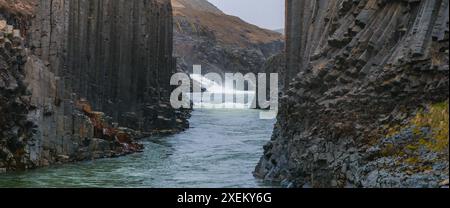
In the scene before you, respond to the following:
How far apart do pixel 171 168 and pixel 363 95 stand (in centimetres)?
1614

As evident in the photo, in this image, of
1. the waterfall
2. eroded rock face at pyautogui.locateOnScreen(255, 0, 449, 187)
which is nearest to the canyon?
eroded rock face at pyautogui.locateOnScreen(255, 0, 449, 187)

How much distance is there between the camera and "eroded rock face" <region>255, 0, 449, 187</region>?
59.2 feet

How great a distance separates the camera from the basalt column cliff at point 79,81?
32906 mm

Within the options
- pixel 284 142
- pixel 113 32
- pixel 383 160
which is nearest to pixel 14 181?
pixel 284 142

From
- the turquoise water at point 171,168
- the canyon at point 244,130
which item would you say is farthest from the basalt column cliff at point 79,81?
the turquoise water at point 171,168

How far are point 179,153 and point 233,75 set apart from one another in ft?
382

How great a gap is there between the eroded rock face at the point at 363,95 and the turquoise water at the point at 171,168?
326 cm

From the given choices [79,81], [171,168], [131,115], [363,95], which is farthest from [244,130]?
[363,95]

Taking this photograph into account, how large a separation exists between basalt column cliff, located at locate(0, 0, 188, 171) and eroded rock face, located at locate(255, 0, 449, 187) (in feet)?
38.5

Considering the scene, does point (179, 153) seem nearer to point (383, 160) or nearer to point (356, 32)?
point (356, 32)

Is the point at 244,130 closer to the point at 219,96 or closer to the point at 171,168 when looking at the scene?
the point at 171,168

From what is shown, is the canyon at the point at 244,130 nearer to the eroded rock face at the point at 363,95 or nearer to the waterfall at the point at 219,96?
the eroded rock face at the point at 363,95

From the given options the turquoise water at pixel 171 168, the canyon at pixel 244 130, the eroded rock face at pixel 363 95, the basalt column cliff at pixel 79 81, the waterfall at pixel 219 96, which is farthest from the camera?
the waterfall at pixel 219 96

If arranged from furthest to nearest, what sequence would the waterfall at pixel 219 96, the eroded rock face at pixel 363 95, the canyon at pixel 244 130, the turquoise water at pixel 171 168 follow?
the waterfall at pixel 219 96 < the turquoise water at pixel 171 168 < the canyon at pixel 244 130 < the eroded rock face at pixel 363 95
